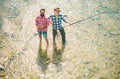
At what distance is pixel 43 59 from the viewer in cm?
1133

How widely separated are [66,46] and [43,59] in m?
1.54

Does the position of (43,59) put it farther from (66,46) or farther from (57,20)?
(57,20)

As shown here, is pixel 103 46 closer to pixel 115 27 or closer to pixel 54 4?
pixel 115 27

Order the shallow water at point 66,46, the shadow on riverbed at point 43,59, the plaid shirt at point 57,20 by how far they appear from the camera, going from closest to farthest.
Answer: the shallow water at point 66,46 < the shadow on riverbed at point 43,59 < the plaid shirt at point 57,20

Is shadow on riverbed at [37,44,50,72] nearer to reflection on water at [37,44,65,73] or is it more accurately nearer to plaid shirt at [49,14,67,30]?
reflection on water at [37,44,65,73]

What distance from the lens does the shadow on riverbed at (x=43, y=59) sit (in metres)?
Result: 10.9

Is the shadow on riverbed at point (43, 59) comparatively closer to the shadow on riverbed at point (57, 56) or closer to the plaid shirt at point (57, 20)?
the shadow on riverbed at point (57, 56)

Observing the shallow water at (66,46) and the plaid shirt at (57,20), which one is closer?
the shallow water at (66,46)

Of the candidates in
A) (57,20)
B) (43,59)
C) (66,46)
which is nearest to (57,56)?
(43,59)


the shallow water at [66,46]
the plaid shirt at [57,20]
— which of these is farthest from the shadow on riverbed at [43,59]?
the plaid shirt at [57,20]

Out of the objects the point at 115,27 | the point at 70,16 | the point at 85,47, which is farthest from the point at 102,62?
the point at 70,16

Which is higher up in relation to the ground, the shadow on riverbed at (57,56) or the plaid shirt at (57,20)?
the plaid shirt at (57,20)

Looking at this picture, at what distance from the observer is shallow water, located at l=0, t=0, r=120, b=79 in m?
10.6

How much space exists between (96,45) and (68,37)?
1.59m
